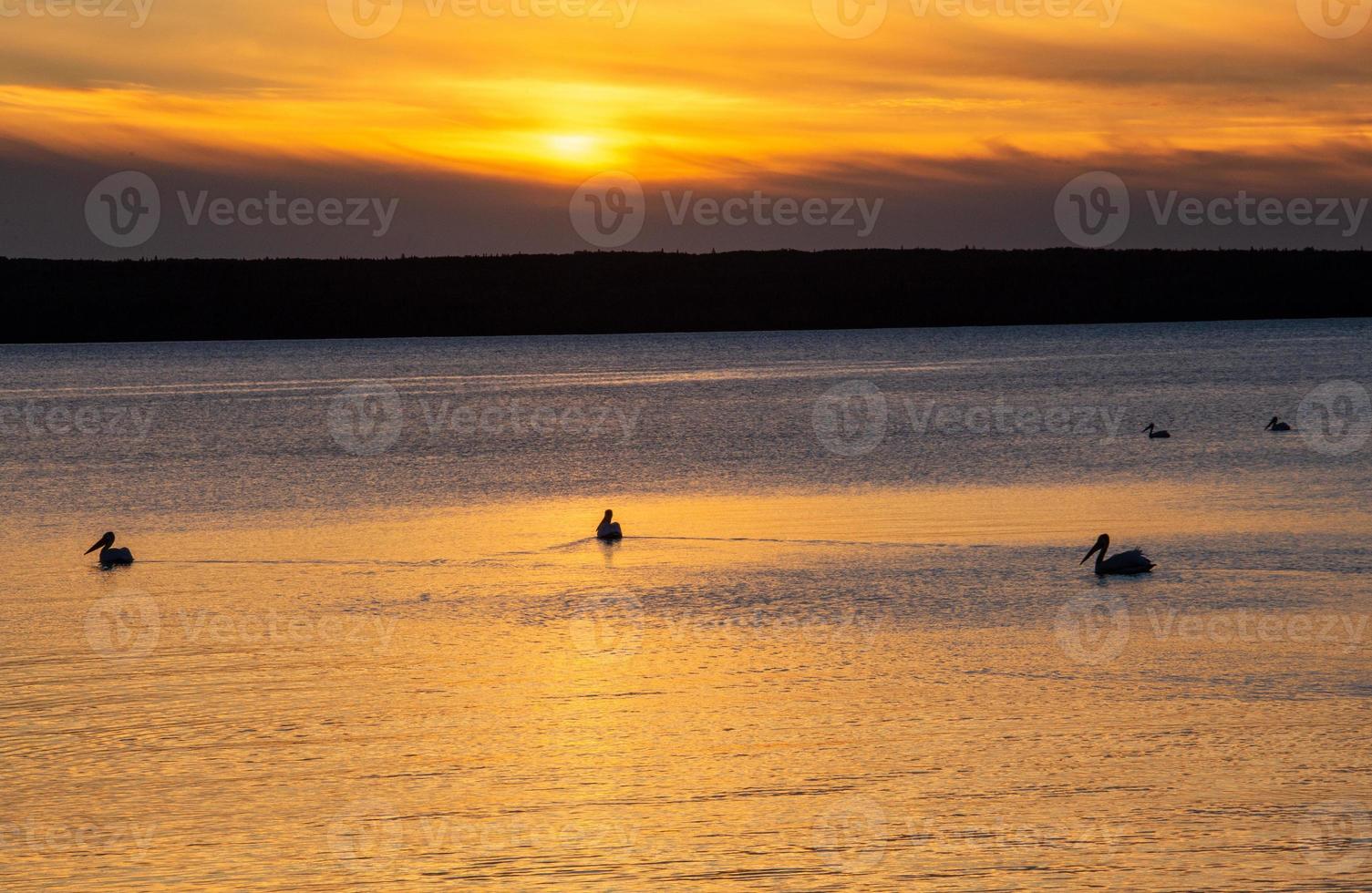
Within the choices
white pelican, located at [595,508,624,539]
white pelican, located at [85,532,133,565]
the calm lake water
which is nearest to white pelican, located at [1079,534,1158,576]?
the calm lake water

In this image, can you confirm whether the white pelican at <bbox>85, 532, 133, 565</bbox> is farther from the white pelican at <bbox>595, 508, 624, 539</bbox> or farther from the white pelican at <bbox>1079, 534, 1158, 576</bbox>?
the white pelican at <bbox>1079, 534, 1158, 576</bbox>

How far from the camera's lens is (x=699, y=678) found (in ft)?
45.0

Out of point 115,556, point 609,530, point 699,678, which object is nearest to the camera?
point 699,678

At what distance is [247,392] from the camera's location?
248ft

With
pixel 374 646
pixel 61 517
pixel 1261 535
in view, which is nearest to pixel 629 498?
pixel 61 517

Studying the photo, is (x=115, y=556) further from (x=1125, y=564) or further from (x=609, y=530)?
(x=1125, y=564)

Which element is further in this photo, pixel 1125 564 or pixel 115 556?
pixel 115 556

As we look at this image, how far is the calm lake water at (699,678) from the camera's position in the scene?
9.48 meters

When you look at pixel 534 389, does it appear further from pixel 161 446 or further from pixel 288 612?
pixel 288 612

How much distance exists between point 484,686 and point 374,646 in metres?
2.26

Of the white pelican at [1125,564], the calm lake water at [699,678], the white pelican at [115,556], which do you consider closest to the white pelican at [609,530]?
the calm lake water at [699,678]

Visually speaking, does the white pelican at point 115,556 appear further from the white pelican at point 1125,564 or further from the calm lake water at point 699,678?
the white pelican at point 1125,564

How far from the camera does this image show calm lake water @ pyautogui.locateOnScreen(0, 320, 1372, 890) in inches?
373

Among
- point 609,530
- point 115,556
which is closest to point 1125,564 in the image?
point 609,530
